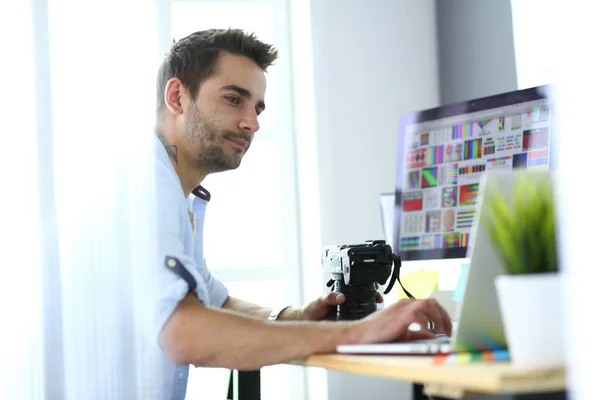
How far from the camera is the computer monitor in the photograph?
1.63 metres

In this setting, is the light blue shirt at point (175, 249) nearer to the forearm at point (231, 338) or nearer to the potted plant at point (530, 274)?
the forearm at point (231, 338)

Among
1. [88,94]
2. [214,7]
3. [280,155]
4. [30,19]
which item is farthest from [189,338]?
[214,7]

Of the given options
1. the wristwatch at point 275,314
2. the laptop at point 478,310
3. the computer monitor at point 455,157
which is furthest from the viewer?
the wristwatch at point 275,314

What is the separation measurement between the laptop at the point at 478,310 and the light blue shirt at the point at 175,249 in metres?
0.41

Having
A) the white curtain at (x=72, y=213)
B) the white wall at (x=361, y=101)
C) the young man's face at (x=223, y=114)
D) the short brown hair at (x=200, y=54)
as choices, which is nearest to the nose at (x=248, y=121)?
the young man's face at (x=223, y=114)

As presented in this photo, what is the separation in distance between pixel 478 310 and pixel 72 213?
42.1 inches

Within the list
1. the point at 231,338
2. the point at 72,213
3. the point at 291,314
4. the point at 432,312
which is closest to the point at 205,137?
the point at 72,213

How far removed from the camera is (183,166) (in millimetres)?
1931

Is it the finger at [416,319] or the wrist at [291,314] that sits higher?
the finger at [416,319]

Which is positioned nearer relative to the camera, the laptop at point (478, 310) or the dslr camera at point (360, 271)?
the laptop at point (478, 310)

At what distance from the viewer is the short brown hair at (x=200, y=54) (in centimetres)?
195

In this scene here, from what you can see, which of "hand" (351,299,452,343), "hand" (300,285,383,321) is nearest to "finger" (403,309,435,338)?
"hand" (351,299,452,343)

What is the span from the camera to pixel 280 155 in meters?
3.33

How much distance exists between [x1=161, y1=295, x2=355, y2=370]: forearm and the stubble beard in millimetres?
716
